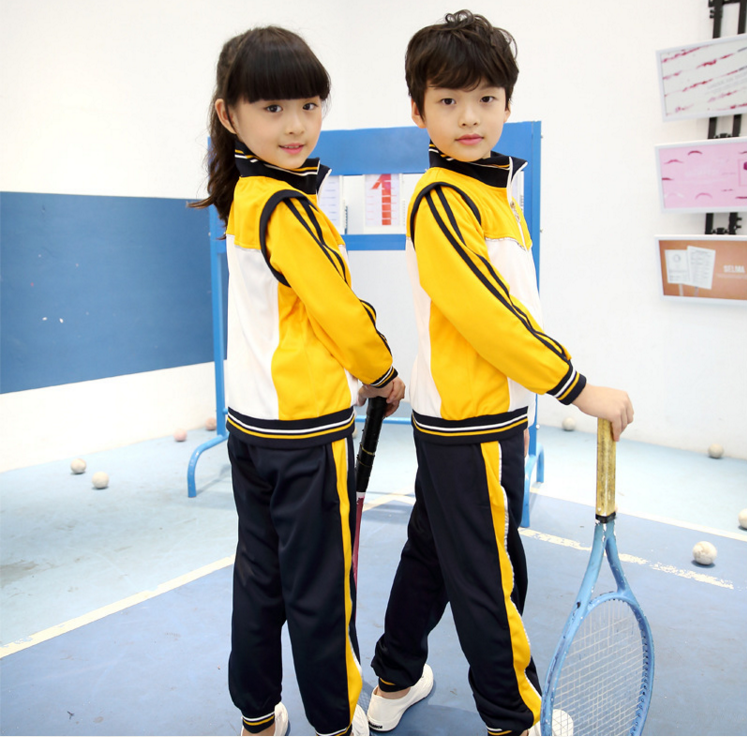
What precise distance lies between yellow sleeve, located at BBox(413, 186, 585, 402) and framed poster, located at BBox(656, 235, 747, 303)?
236 cm

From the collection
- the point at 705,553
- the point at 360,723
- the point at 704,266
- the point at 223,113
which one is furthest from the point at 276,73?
the point at 704,266

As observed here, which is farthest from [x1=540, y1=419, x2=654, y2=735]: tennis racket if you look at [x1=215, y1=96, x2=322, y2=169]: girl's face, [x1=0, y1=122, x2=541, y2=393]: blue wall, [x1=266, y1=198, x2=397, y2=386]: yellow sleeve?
[x1=0, y1=122, x2=541, y2=393]: blue wall

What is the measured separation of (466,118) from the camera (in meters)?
Answer: 1.20

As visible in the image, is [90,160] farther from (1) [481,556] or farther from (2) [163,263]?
(1) [481,556]

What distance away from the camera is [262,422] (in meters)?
1.24

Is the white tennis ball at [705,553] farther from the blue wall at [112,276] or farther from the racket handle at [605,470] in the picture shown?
the blue wall at [112,276]

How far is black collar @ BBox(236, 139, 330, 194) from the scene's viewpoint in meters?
1.23

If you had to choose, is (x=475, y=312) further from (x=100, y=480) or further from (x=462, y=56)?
(x=100, y=480)

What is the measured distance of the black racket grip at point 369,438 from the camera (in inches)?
54.4

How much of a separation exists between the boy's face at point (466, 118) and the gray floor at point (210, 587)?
1.20 m

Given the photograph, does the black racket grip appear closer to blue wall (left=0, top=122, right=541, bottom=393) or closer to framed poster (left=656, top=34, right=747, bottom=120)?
blue wall (left=0, top=122, right=541, bottom=393)

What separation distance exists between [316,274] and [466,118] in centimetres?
37

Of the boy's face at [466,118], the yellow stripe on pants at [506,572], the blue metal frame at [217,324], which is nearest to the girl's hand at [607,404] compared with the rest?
the yellow stripe on pants at [506,572]

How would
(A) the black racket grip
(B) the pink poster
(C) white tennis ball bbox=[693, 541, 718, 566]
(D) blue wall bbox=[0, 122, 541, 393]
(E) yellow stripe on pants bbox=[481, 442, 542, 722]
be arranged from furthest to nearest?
(B) the pink poster, (D) blue wall bbox=[0, 122, 541, 393], (C) white tennis ball bbox=[693, 541, 718, 566], (A) the black racket grip, (E) yellow stripe on pants bbox=[481, 442, 542, 722]
